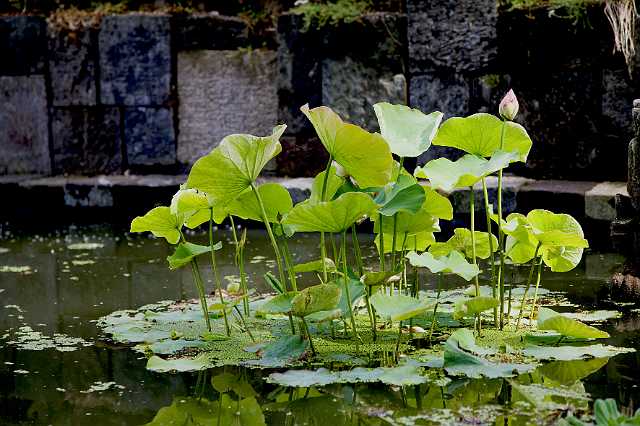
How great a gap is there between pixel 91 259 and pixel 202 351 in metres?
1.67

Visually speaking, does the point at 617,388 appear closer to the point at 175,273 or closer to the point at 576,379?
the point at 576,379

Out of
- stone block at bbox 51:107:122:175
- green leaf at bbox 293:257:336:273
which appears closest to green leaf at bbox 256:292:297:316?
green leaf at bbox 293:257:336:273

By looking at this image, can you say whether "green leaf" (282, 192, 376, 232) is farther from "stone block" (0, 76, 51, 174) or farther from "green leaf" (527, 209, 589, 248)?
"stone block" (0, 76, 51, 174)

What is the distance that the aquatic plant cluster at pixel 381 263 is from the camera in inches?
83.6

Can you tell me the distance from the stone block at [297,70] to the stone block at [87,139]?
3.14 feet

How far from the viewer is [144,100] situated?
502cm

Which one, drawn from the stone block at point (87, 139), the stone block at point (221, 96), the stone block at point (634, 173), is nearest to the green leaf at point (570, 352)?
the stone block at point (634, 173)

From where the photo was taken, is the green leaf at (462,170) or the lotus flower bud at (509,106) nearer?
the green leaf at (462,170)

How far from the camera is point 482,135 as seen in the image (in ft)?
7.81

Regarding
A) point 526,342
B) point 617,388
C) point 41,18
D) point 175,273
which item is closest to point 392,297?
point 526,342

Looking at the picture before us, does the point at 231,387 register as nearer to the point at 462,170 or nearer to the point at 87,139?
the point at 462,170

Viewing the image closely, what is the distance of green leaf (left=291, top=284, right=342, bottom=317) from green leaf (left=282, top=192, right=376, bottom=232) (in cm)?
16

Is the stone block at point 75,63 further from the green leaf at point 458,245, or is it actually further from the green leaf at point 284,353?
the green leaf at point 284,353

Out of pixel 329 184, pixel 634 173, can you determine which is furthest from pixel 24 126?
pixel 634 173
